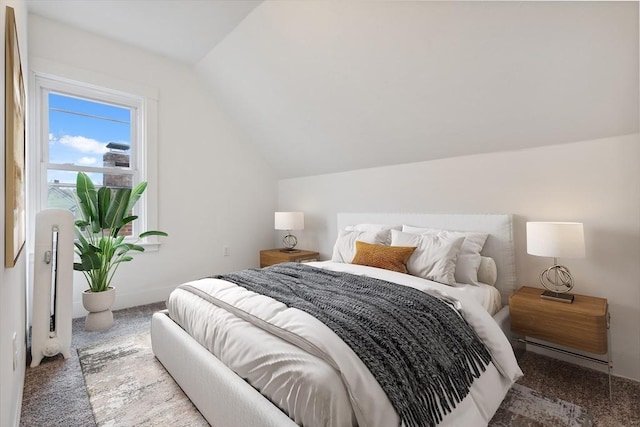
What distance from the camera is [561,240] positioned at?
1956mm

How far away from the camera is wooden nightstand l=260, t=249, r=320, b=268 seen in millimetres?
3820

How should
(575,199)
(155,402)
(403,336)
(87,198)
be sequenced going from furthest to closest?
(87,198) → (575,199) → (155,402) → (403,336)

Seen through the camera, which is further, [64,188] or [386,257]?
[64,188]

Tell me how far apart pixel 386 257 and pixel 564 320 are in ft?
3.91

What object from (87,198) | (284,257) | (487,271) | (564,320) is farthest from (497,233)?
(87,198)

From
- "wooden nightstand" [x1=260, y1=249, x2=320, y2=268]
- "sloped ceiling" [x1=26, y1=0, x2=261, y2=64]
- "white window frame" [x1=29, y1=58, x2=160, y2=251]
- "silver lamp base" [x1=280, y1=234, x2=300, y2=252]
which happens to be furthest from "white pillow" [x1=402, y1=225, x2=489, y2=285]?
"white window frame" [x1=29, y1=58, x2=160, y2=251]

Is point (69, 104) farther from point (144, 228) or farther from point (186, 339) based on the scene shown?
point (186, 339)

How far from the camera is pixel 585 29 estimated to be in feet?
5.70

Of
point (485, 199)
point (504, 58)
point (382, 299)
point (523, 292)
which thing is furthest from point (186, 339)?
→ point (504, 58)

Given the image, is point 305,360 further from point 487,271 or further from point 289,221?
point 289,221

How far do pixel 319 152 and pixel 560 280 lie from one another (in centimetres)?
265

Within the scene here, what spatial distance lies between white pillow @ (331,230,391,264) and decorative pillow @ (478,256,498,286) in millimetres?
806

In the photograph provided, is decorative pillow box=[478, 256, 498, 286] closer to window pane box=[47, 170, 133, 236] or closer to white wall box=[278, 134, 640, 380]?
white wall box=[278, 134, 640, 380]

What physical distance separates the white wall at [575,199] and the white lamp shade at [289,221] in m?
1.34
